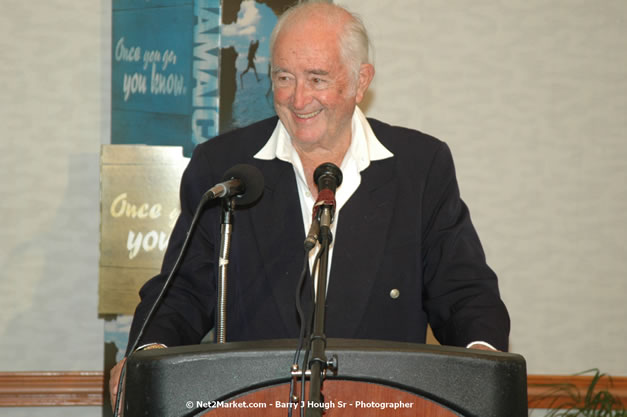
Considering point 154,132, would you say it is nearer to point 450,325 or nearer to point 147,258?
point 147,258

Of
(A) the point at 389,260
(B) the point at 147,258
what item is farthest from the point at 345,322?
(B) the point at 147,258

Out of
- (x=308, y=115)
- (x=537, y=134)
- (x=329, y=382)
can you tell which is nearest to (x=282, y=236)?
(x=308, y=115)

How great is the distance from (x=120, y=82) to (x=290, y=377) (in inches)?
81.3

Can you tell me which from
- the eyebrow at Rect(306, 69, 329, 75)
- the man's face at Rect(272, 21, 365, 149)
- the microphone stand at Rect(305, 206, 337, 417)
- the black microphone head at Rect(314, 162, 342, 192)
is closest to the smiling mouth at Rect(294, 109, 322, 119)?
the man's face at Rect(272, 21, 365, 149)

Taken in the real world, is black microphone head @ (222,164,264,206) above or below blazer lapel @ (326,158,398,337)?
above

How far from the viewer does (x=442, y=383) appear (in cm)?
112

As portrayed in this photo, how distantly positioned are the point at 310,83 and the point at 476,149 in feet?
4.30

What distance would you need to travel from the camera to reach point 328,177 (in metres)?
1.40

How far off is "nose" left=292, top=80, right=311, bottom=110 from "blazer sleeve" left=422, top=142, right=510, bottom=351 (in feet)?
1.47

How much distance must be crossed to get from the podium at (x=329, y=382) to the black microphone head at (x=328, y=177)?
34cm

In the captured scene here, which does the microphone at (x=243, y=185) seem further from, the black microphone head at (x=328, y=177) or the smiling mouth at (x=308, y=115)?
the smiling mouth at (x=308, y=115)

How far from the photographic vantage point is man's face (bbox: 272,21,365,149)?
198 cm

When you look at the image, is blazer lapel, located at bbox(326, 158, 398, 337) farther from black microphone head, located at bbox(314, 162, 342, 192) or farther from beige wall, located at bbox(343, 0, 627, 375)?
beige wall, located at bbox(343, 0, 627, 375)

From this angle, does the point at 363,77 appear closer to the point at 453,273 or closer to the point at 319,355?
the point at 453,273
